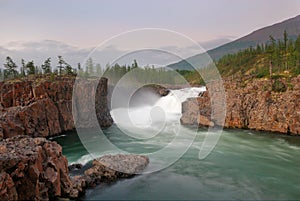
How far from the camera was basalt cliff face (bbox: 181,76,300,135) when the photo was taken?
88.5 ft

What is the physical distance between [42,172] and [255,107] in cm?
2435

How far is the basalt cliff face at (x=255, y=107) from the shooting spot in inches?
1062

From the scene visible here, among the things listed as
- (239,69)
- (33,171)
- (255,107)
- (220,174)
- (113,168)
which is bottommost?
(220,174)

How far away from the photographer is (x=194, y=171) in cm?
1619

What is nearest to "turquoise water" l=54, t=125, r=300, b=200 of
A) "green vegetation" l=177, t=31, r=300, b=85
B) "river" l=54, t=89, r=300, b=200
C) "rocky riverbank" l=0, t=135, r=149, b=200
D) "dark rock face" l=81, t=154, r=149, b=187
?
"river" l=54, t=89, r=300, b=200

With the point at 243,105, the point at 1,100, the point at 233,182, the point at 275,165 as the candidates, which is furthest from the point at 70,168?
the point at 243,105

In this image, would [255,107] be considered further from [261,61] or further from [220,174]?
[261,61]

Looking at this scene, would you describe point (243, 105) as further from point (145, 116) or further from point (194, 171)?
point (194, 171)

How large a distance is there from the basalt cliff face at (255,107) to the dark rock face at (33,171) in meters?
21.2

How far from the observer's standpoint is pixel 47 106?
2755 centimetres

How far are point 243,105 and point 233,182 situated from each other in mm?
17539

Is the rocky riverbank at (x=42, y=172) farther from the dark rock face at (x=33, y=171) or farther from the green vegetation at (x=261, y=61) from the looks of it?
the green vegetation at (x=261, y=61)

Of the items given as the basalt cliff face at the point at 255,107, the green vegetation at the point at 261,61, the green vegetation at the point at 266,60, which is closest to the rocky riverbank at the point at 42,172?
the basalt cliff face at the point at 255,107

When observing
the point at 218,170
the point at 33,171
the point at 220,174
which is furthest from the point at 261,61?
the point at 33,171
